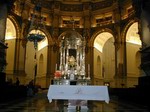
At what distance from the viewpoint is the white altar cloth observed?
6.93 metres

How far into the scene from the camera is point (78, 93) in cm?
698

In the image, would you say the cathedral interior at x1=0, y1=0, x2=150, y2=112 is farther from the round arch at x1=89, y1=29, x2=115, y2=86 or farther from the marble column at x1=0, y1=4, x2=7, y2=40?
the marble column at x1=0, y1=4, x2=7, y2=40

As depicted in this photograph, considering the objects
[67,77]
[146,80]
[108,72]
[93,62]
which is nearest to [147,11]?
[146,80]

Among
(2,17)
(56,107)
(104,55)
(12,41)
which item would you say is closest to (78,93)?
(56,107)

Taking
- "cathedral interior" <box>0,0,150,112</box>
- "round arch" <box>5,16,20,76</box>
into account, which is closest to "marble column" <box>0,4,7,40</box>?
"cathedral interior" <box>0,0,150,112</box>

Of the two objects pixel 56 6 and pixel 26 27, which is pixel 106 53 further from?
pixel 26 27

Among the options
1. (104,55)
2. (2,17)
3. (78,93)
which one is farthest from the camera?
(104,55)

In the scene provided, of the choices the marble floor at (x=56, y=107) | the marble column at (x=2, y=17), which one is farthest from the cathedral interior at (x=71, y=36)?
the marble floor at (x=56, y=107)

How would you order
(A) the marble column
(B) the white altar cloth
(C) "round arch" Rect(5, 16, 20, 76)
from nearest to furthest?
(B) the white altar cloth → (A) the marble column → (C) "round arch" Rect(5, 16, 20, 76)

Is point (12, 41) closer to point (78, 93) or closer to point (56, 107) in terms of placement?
point (56, 107)

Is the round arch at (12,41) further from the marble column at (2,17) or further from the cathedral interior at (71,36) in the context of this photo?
the marble column at (2,17)

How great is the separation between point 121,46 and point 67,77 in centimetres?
1773

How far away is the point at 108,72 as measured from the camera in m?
33.8

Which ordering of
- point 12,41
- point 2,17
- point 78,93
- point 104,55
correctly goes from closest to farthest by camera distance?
point 78,93 < point 2,17 < point 12,41 < point 104,55
